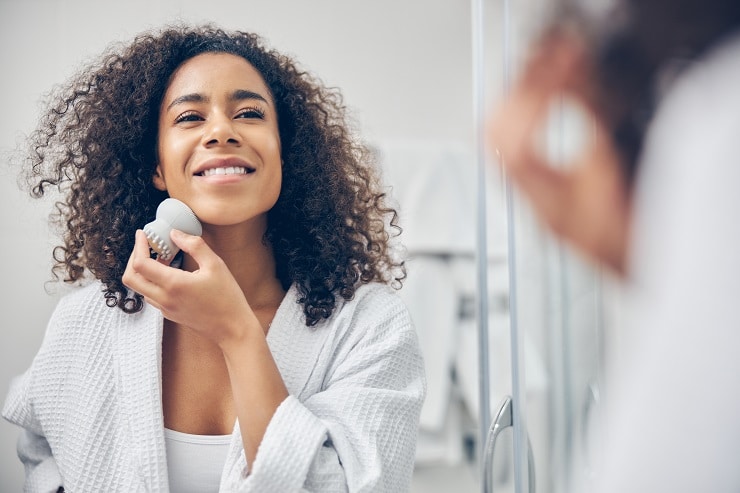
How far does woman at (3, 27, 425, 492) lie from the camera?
88 centimetres

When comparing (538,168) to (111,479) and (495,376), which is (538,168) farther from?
(495,376)

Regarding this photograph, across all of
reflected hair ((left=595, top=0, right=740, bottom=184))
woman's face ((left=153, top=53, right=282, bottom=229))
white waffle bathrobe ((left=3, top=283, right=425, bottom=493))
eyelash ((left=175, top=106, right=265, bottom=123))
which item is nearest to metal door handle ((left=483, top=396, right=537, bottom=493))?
white waffle bathrobe ((left=3, top=283, right=425, bottom=493))

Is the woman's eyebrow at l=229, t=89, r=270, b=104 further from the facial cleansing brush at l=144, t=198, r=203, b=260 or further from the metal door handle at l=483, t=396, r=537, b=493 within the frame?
the metal door handle at l=483, t=396, r=537, b=493

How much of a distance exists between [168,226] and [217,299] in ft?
0.44

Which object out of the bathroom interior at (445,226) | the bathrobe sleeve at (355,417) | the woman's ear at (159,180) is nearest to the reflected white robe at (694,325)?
the bathroom interior at (445,226)

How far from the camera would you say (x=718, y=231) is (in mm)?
327

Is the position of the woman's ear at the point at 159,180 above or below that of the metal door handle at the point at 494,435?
above

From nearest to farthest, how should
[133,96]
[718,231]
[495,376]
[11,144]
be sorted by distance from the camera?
[718,231], [133,96], [11,144], [495,376]

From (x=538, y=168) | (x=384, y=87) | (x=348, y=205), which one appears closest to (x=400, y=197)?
(x=384, y=87)

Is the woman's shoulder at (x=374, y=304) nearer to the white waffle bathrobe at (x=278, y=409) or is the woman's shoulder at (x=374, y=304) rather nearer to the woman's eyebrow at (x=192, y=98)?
the white waffle bathrobe at (x=278, y=409)

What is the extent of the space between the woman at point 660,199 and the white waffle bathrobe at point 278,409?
0.54 m

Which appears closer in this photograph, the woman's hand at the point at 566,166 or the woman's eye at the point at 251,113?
the woman's hand at the point at 566,166

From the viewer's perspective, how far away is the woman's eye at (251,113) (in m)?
1.04

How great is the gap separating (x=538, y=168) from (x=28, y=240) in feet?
3.60
